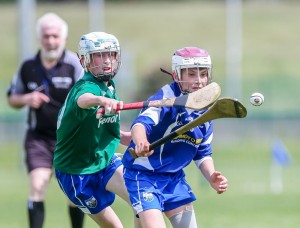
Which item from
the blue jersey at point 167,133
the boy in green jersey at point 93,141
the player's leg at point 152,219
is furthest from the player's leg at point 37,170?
the player's leg at point 152,219

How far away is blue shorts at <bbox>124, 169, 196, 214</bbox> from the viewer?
25.3ft

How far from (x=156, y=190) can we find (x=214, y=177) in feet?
1.50

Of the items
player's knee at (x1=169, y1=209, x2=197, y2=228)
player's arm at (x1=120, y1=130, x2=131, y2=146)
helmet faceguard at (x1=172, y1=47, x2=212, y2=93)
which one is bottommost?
player's knee at (x1=169, y1=209, x2=197, y2=228)

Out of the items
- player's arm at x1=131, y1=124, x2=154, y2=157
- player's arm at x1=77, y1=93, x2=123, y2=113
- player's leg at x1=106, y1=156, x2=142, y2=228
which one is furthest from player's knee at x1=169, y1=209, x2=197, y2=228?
player's arm at x1=77, y1=93, x2=123, y2=113

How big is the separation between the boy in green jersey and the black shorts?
2060 millimetres

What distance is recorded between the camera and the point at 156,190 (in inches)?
307

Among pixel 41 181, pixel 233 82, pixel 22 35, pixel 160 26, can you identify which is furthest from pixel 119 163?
pixel 160 26

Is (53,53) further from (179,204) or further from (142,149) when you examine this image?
(142,149)

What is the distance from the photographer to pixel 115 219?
341 inches

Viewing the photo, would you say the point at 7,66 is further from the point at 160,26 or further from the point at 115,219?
the point at 115,219

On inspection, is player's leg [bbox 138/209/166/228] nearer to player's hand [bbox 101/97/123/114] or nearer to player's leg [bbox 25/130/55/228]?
player's hand [bbox 101/97/123/114]

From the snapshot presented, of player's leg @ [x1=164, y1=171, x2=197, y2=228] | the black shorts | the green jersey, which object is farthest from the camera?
the black shorts

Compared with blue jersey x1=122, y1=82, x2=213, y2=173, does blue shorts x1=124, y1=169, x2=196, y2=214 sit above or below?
below

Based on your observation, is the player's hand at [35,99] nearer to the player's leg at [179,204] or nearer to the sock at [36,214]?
the sock at [36,214]
